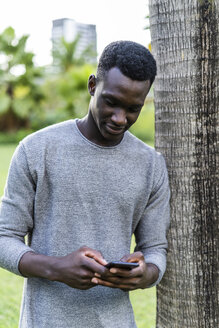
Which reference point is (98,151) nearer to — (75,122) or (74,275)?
(75,122)

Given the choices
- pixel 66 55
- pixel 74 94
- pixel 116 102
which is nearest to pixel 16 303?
pixel 116 102

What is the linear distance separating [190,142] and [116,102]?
51 centimetres

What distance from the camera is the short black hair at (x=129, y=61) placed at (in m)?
1.89

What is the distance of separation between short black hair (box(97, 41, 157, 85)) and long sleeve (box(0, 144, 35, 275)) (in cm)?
52

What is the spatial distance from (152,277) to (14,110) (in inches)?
1123

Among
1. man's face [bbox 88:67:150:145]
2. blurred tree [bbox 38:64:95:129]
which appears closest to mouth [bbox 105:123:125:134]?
man's face [bbox 88:67:150:145]

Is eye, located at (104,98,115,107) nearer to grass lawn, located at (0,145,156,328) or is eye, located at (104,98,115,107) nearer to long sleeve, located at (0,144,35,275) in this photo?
long sleeve, located at (0,144,35,275)

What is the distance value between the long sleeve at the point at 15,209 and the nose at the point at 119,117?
16.2 inches

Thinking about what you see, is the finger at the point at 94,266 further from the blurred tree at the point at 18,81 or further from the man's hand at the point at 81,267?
the blurred tree at the point at 18,81

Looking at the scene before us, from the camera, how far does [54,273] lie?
182 cm

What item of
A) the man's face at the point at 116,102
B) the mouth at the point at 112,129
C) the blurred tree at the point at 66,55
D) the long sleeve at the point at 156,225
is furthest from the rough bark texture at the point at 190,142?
the blurred tree at the point at 66,55

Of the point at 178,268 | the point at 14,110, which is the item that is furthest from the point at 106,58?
the point at 14,110

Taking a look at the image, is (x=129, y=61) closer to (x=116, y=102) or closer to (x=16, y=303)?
(x=116, y=102)

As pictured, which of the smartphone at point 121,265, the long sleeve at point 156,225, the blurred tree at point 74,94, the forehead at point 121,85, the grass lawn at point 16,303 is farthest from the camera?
the blurred tree at point 74,94
